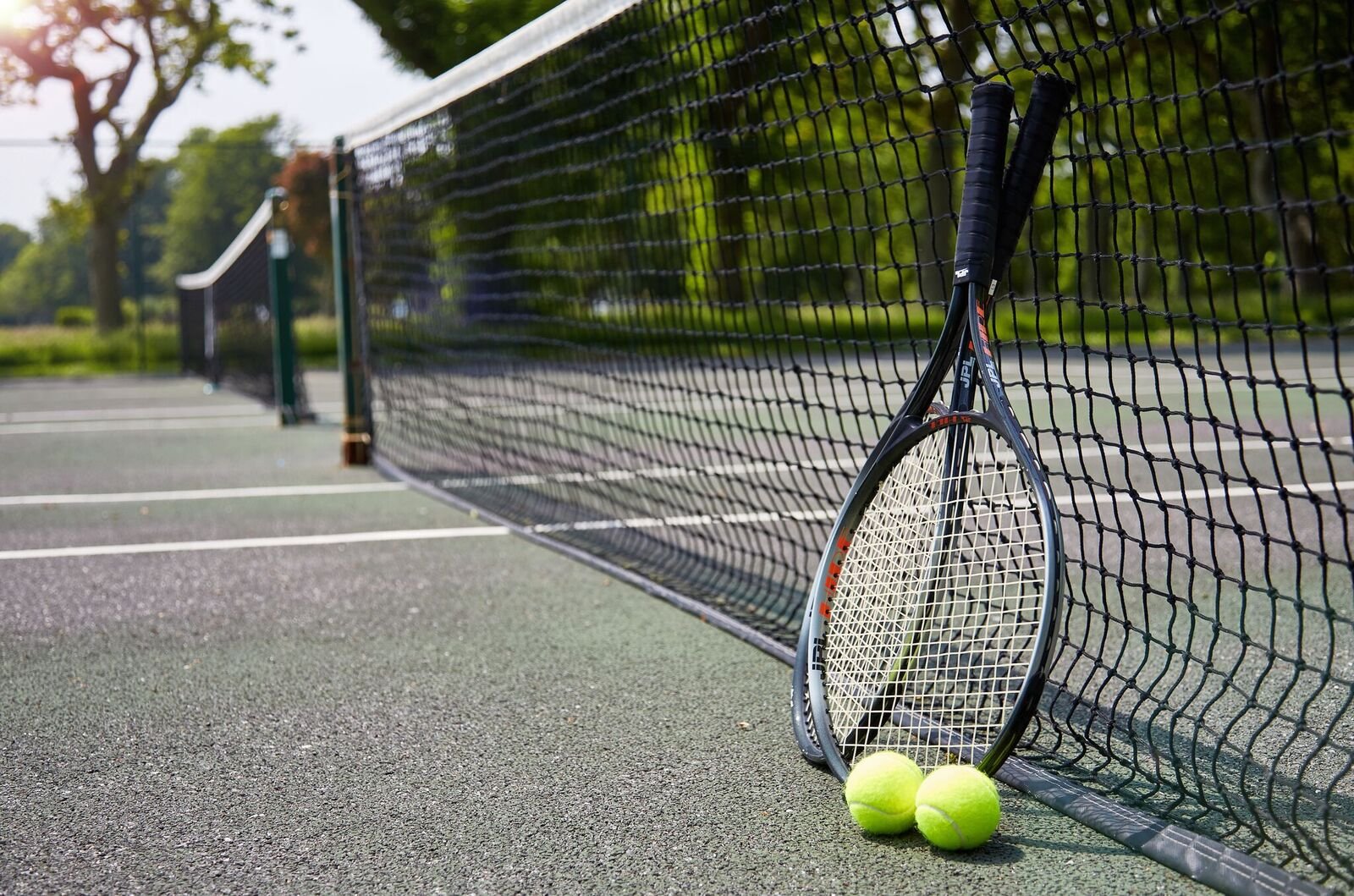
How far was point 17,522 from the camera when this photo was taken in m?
6.05

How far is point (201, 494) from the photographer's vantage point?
681 cm

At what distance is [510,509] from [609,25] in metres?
2.26

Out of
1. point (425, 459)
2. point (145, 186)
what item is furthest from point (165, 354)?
point (425, 459)

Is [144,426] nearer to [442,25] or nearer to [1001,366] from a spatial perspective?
[1001,366]

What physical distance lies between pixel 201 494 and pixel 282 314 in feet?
11.1

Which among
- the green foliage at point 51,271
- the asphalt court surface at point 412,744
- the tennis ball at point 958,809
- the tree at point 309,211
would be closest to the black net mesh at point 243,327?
the green foliage at point 51,271

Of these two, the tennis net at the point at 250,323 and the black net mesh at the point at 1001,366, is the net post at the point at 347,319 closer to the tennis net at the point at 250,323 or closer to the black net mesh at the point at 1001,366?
the black net mesh at the point at 1001,366

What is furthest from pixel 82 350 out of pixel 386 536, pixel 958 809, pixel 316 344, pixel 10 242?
pixel 958 809

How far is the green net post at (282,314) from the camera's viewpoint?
972 cm

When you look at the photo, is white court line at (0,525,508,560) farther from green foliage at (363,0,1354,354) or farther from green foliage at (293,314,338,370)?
green foliage at (293,314,338,370)

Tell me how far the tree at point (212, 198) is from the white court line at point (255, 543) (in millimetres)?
28295

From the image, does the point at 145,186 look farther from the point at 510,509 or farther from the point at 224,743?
the point at 224,743

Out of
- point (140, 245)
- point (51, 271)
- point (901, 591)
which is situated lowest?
point (901, 591)

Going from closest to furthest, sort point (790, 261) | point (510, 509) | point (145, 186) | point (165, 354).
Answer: point (790, 261) < point (510, 509) < point (165, 354) < point (145, 186)
